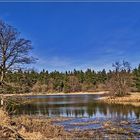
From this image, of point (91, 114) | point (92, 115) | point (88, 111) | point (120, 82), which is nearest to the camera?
point (92, 115)

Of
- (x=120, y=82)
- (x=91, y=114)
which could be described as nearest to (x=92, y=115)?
(x=91, y=114)

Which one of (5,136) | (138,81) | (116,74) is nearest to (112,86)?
(116,74)

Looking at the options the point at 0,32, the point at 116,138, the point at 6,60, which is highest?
the point at 0,32

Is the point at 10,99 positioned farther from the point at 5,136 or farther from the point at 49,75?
the point at 49,75

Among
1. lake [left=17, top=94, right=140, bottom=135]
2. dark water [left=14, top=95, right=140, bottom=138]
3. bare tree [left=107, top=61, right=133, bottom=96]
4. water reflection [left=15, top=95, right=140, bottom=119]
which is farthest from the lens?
bare tree [left=107, top=61, right=133, bottom=96]

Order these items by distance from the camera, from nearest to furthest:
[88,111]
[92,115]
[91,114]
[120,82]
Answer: [92,115], [91,114], [88,111], [120,82]

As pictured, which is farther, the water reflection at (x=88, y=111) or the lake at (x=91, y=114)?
the water reflection at (x=88, y=111)

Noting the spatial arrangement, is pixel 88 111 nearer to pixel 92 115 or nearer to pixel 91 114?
pixel 91 114

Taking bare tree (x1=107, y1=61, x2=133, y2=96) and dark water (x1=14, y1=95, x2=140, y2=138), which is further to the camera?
bare tree (x1=107, y1=61, x2=133, y2=96)

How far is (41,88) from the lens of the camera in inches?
5723

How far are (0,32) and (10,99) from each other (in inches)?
277

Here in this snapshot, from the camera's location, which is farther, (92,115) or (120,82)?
(120,82)

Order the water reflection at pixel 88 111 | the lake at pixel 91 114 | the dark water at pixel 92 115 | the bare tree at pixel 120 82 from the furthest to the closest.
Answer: the bare tree at pixel 120 82, the water reflection at pixel 88 111, the lake at pixel 91 114, the dark water at pixel 92 115

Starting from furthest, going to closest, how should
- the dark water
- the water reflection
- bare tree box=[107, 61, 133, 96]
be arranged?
bare tree box=[107, 61, 133, 96] < the water reflection < the dark water
